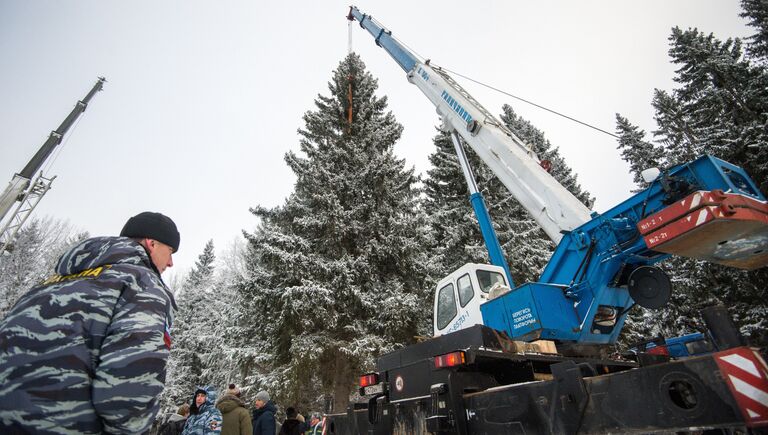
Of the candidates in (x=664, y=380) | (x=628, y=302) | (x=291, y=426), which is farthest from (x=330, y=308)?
(x=664, y=380)

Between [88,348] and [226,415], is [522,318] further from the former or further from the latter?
[88,348]

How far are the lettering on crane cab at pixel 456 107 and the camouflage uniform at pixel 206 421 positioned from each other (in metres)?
7.46

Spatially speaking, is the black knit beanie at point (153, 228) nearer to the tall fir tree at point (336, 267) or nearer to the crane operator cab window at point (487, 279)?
the crane operator cab window at point (487, 279)

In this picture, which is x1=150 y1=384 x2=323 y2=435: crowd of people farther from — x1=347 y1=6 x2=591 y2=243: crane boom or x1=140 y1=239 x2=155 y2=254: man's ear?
x1=347 y1=6 x2=591 y2=243: crane boom

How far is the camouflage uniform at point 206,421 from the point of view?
13.2ft

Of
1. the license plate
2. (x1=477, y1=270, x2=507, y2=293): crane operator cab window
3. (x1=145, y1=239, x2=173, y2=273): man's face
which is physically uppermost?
(x1=477, y1=270, x2=507, y2=293): crane operator cab window

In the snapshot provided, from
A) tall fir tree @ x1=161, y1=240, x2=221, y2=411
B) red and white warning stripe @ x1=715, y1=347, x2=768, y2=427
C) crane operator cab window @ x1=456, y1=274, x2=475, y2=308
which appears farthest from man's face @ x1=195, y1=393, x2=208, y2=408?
tall fir tree @ x1=161, y1=240, x2=221, y2=411

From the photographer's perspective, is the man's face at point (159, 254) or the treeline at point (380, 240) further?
the treeline at point (380, 240)

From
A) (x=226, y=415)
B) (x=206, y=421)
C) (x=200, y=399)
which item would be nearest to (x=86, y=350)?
(x=206, y=421)

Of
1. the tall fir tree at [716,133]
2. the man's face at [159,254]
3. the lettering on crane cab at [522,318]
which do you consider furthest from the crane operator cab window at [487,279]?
the tall fir tree at [716,133]

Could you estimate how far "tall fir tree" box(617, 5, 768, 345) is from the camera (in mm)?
12766

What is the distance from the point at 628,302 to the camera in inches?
196

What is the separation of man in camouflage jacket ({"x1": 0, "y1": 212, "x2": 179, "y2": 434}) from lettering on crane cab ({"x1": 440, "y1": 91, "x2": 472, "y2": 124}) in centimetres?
785

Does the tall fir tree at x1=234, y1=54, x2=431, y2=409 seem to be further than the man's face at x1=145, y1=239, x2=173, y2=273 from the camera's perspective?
Yes
